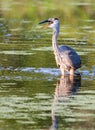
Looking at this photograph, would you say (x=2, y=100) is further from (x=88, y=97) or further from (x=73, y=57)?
(x=73, y=57)

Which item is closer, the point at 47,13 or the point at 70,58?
the point at 70,58

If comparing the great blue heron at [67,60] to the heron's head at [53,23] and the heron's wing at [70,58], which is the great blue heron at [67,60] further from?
the heron's head at [53,23]

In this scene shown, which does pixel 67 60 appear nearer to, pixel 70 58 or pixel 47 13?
pixel 70 58

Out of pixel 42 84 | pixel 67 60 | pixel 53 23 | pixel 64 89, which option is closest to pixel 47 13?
pixel 53 23

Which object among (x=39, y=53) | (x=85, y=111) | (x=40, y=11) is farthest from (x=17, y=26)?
(x=85, y=111)

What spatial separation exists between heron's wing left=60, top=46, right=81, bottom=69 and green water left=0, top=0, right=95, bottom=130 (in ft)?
0.77

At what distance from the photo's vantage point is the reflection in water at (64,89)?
10.0 meters

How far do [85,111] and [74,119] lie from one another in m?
0.53

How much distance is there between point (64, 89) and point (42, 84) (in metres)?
0.46

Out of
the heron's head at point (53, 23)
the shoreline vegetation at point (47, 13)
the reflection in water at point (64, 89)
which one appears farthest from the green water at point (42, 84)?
the heron's head at point (53, 23)

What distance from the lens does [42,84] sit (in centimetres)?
1187

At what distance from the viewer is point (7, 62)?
14.2 m

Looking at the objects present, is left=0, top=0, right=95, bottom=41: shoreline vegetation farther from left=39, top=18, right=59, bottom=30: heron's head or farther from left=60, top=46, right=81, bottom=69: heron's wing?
left=60, top=46, right=81, bottom=69: heron's wing

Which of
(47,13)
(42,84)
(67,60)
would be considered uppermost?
(42,84)
